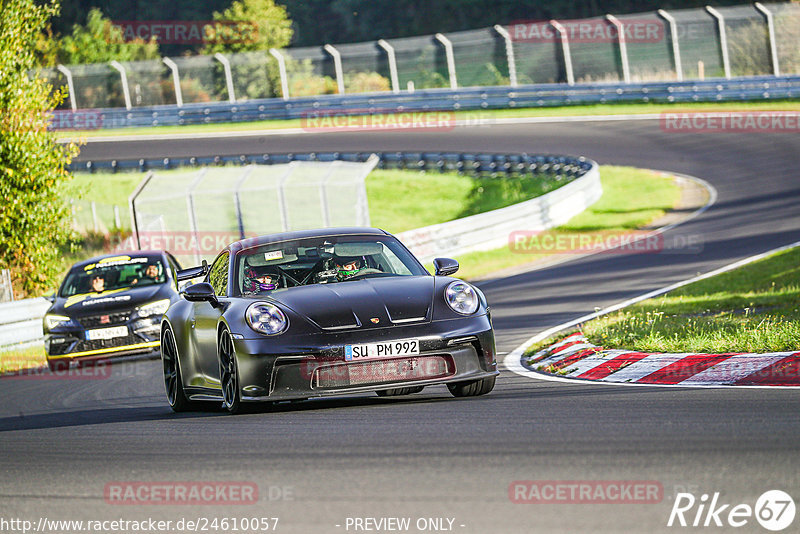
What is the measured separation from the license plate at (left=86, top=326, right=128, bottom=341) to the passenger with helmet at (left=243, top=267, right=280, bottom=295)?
6.77 meters

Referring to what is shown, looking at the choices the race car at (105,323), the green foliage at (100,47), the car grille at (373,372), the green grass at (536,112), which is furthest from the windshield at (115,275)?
the green foliage at (100,47)

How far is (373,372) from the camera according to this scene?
25.0 ft

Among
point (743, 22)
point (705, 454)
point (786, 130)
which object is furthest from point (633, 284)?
point (743, 22)

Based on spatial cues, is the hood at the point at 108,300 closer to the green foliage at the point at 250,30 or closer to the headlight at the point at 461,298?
the headlight at the point at 461,298

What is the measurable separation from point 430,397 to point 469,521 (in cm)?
390

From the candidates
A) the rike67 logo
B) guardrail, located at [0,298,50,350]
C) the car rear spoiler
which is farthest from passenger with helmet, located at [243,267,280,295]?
guardrail, located at [0,298,50,350]

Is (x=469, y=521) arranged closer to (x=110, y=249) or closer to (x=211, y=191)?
(x=211, y=191)

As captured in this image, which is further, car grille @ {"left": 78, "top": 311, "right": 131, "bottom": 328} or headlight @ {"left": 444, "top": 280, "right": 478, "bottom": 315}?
car grille @ {"left": 78, "top": 311, "right": 131, "bottom": 328}

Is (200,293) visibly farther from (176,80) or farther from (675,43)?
(176,80)

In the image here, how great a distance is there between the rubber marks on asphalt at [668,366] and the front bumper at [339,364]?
1774mm

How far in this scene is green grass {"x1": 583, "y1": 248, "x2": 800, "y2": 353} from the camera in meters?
9.44

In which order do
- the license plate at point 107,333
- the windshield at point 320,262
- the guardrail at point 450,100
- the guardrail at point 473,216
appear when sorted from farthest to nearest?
the guardrail at point 450,100 < the guardrail at point 473,216 < the license plate at point 107,333 < the windshield at point 320,262

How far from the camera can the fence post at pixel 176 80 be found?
49.5 m

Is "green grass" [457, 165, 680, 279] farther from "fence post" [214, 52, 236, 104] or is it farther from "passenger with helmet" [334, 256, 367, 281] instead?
"fence post" [214, 52, 236, 104]
